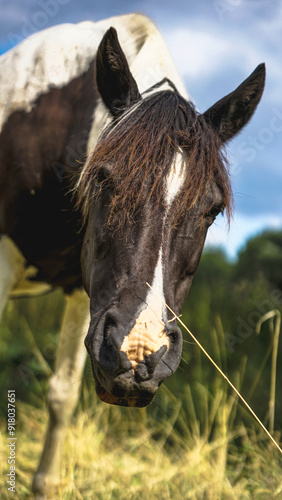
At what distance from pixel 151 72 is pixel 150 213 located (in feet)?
3.86

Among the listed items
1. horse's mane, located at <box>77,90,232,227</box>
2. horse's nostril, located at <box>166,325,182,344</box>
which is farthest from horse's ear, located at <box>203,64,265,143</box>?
horse's nostril, located at <box>166,325,182,344</box>

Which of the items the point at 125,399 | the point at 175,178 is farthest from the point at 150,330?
the point at 175,178

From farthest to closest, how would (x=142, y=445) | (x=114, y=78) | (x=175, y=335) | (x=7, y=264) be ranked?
(x=142, y=445), (x=7, y=264), (x=114, y=78), (x=175, y=335)

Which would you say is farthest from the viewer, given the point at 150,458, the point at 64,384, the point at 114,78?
the point at 150,458

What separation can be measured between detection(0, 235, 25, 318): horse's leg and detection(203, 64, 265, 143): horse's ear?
1269 mm

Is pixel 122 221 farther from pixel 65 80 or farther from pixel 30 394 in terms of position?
pixel 30 394

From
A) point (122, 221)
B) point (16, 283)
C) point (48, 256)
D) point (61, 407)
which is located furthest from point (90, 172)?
point (61, 407)

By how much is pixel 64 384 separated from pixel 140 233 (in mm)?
1871

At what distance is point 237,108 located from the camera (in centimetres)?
246

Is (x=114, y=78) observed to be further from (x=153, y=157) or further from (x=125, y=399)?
(x=125, y=399)

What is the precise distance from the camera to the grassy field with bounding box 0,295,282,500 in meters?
3.15

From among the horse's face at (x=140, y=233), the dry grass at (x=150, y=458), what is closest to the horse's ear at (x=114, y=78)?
the horse's face at (x=140, y=233)

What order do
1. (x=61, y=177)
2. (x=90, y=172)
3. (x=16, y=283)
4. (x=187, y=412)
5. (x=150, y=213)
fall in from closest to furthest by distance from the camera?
(x=150, y=213) → (x=90, y=172) → (x=61, y=177) → (x=16, y=283) → (x=187, y=412)

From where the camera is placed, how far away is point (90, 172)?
2.21 meters
